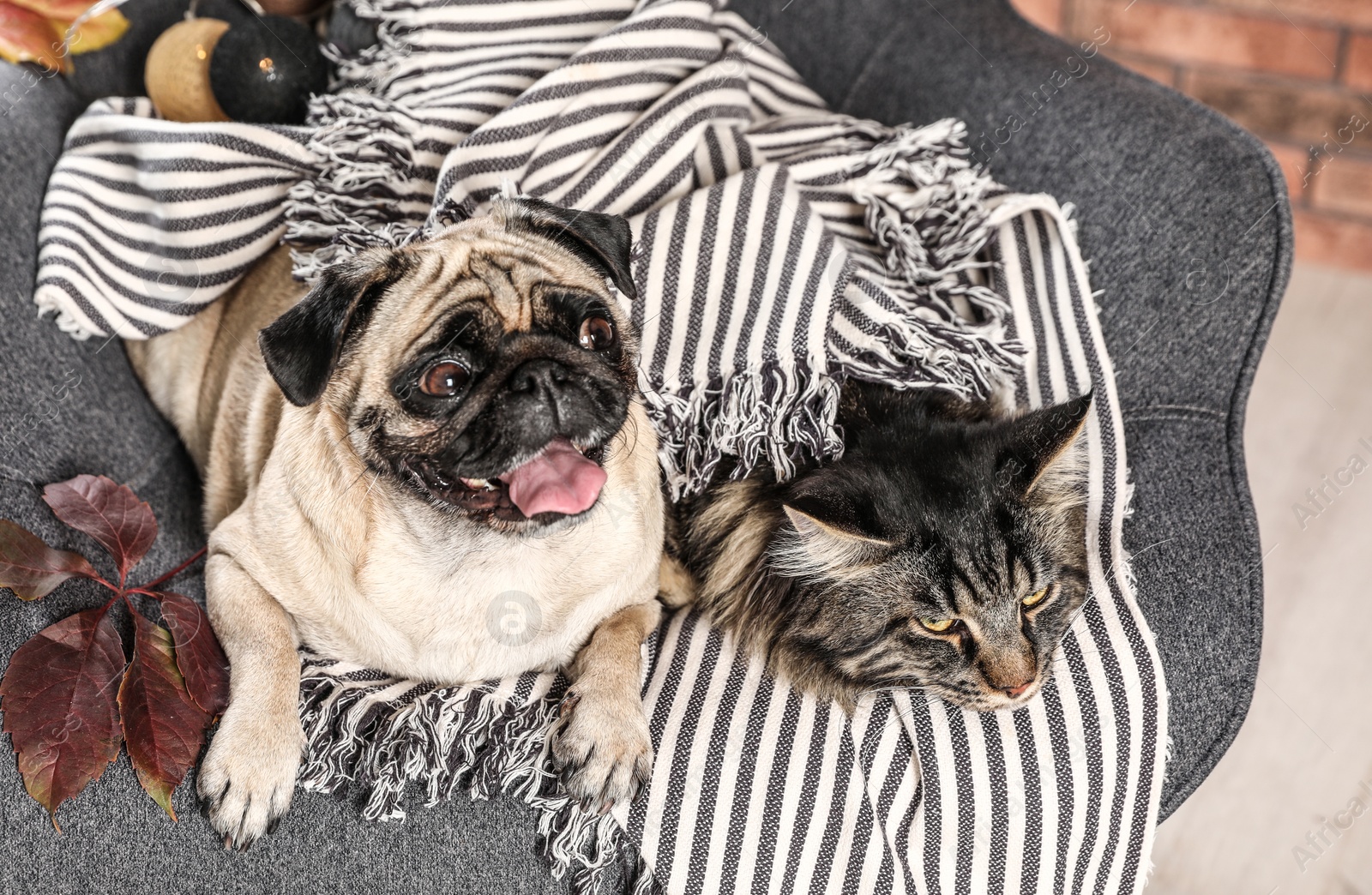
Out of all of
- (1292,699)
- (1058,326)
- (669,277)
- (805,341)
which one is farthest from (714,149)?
(1292,699)

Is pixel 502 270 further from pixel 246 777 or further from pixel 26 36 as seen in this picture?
pixel 26 36

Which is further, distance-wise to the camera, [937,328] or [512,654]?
[937,328]

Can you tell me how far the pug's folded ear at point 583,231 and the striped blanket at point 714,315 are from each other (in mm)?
189

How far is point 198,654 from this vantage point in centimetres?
152

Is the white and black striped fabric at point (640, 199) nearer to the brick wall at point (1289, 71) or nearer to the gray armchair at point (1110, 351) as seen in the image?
the gray armchair at point (1110, 351)

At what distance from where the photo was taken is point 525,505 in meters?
1.41

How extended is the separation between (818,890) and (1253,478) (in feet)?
7.07

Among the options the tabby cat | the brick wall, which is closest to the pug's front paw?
the tabby cat

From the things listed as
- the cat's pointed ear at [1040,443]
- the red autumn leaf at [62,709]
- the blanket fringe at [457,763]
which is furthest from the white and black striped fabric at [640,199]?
the red autumn leaf at [62,709]

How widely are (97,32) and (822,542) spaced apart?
5.71 feet

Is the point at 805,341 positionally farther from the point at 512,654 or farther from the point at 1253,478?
the point at 1253,478

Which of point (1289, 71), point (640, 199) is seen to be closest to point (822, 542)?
point (640, 199)

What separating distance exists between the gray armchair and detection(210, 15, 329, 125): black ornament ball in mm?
262

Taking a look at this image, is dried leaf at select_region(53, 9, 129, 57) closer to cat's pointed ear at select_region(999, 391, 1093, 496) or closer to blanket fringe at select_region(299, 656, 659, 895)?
blanket fringe at select_region(299, 656, 659, 895)
